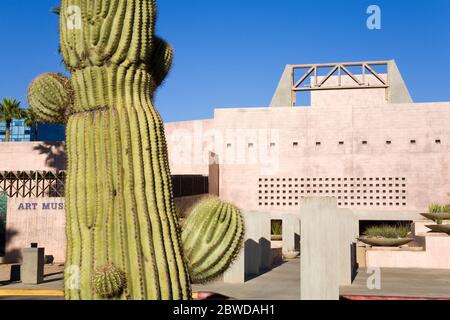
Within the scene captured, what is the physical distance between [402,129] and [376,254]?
1364cm

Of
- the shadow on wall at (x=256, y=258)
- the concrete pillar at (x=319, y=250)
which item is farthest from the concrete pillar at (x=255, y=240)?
the concrete pillar at (x=319, y=250)

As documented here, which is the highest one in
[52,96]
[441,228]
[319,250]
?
[52,96]

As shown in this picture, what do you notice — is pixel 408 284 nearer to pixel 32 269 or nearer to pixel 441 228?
pixel 441 228

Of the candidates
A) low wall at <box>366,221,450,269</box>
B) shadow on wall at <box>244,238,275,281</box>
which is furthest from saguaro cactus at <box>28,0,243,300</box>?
low wall at <box>366,221,450,269</box>

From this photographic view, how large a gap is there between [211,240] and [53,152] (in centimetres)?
3068

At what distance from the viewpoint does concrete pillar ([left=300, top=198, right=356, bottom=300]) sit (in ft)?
37.1

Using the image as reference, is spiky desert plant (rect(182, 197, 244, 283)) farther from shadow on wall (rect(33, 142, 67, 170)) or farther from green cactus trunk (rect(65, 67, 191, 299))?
shadow on wall (rect(33, 142, 67, 170))

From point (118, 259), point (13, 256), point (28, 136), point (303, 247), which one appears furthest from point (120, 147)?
point (28, 136)

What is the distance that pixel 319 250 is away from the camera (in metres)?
11.6

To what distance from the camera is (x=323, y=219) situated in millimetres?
11977

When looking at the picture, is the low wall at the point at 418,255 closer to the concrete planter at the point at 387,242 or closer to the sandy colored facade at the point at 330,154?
the concrete planter at the point at 387,242

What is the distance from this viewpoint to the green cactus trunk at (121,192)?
4.61 meters

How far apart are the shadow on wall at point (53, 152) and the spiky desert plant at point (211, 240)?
29.8m

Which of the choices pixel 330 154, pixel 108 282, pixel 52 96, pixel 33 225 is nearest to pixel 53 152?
pixel 33 225
